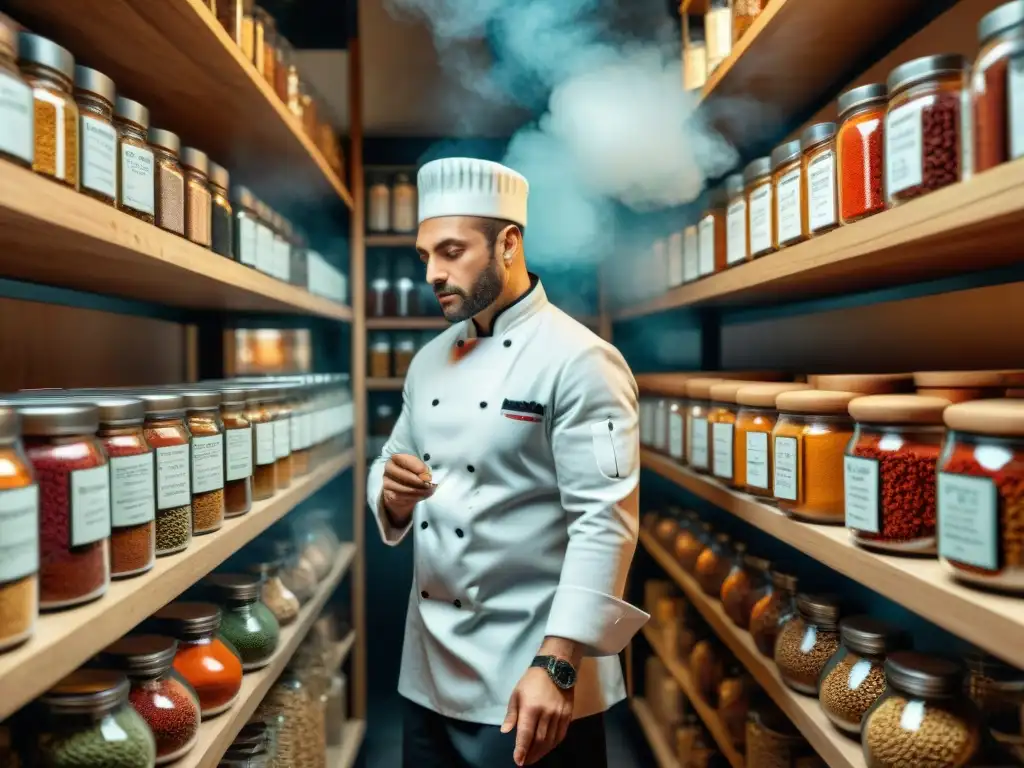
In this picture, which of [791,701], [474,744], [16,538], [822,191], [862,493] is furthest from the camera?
[474,744]

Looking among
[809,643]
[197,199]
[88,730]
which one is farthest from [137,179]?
[809,643]

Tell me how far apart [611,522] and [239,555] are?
1.42 metres

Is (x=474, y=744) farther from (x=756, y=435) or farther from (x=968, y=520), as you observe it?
(x=968, y=520)

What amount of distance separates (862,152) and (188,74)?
1171 millimetres

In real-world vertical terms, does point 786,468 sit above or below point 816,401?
below

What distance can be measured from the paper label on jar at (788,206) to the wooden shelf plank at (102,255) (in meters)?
0.97

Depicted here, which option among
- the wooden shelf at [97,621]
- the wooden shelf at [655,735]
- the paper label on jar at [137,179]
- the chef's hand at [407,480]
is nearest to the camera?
the wooden shelf at [97,621]

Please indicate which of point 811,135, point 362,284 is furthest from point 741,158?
point 362,284

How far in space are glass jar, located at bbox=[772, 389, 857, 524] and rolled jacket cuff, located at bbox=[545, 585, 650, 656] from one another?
36 centimetres

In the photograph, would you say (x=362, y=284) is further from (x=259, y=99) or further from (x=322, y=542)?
(x=259, y=99)

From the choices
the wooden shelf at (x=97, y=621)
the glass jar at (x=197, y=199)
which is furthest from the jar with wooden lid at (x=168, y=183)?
the wooden shelf at (x=97, y=621)

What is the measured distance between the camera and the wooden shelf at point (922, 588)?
72 centimetres

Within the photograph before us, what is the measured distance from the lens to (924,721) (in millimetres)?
978

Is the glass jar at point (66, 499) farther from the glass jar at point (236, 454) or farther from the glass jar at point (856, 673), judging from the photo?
the glass jar at point (856, 673)
